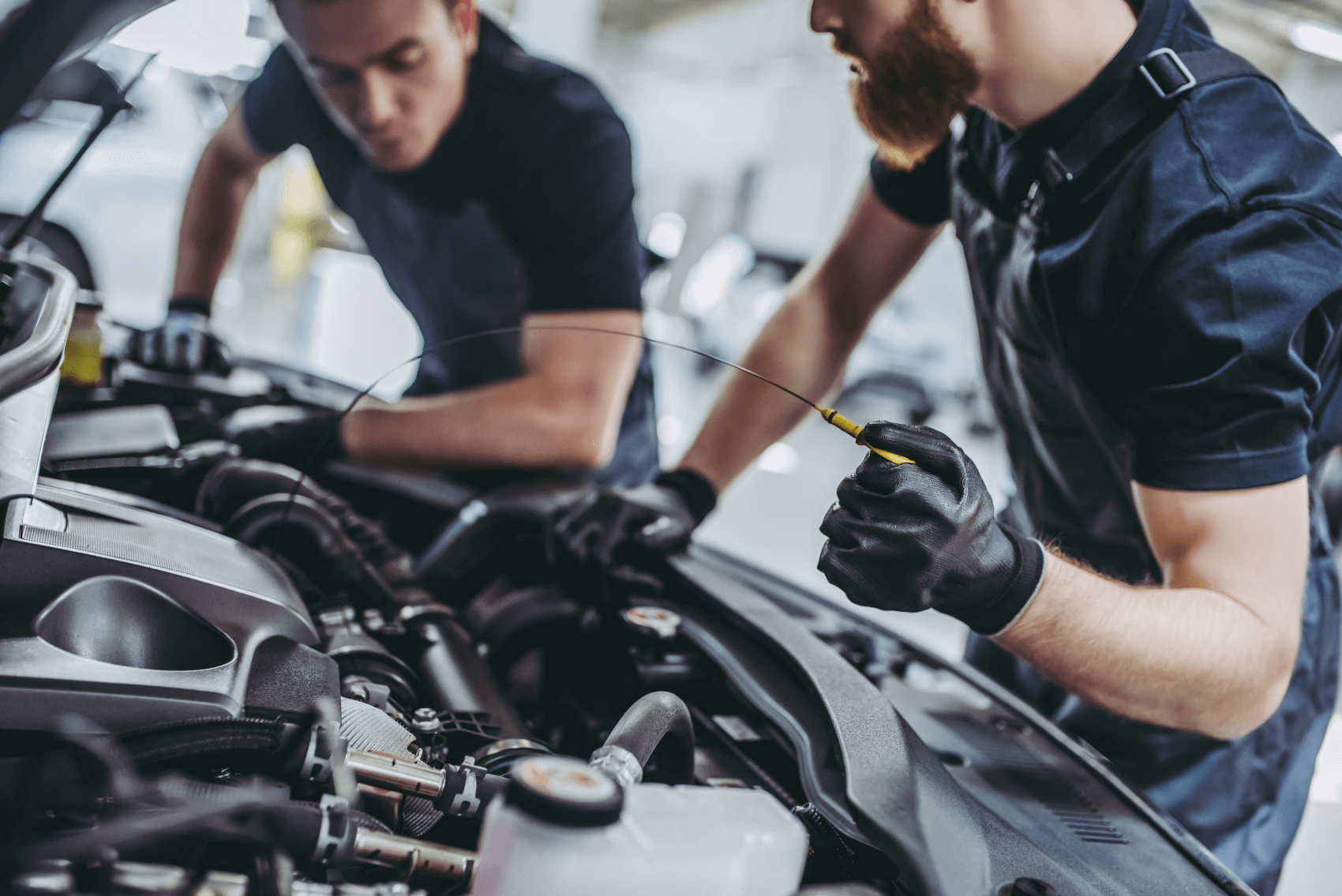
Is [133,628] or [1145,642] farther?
[1145,642]

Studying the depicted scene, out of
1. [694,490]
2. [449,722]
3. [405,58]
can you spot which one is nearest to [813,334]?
[694,490]

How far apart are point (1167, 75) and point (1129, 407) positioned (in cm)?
34

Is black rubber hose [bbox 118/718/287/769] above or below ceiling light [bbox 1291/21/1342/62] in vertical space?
below

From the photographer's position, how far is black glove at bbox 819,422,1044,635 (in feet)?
2.33

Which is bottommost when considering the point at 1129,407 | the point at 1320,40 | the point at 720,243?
the point at 720,243

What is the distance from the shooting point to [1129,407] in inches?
37.3

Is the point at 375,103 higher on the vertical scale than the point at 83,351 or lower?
higher

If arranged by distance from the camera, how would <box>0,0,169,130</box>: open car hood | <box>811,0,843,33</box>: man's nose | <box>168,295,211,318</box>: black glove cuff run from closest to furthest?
<box>0,0,169,130</box>: open car hood < <box>811,0,843,33</box>: man's nose < <box>168,295,211,318</box>: black glove cuff

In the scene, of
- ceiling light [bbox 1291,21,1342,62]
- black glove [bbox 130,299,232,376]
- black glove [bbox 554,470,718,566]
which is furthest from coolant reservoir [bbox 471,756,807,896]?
ceiling light [bbox 1291,21,1342,62]

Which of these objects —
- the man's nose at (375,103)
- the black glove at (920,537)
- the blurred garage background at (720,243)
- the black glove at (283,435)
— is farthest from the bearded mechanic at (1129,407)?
the man's nose at (375,103)

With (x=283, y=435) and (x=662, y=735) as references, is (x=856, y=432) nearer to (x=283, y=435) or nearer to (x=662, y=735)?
(x=662, y=735)

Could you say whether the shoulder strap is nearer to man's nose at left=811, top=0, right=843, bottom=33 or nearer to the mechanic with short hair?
man's nose at left=811, top=0, right=843, bottom=33

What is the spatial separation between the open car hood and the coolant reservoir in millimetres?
636

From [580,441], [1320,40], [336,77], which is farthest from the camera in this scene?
[1320,40]
